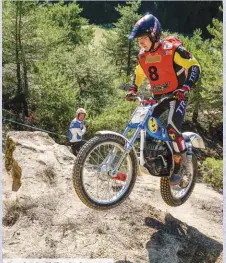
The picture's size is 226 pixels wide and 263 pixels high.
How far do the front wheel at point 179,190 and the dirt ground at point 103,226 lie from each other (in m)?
0.31

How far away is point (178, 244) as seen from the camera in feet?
19.1

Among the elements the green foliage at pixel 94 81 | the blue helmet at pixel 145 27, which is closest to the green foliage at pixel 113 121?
the green foliage at pixel 94 81

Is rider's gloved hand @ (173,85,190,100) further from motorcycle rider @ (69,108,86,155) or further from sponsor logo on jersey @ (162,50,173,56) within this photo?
motorcycle rider @ (69,108,86,155)

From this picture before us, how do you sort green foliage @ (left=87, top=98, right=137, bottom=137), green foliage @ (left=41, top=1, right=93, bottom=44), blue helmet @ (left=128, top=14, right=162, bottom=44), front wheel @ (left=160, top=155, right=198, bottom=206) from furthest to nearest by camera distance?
green foliage @ (left=41, top=1, right=93, bottom=44), green foliage @ (left=87, top=98, right=137, bottom=137), front wheel @ (left=160, top=155, right=198, bottom=206), blue helmet @ (left=128, top=14, right=162, bottom=44)

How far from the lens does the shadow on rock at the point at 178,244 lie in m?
5.48

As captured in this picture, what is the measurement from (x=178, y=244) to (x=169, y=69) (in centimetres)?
268

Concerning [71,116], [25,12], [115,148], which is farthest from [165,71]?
[25,12]

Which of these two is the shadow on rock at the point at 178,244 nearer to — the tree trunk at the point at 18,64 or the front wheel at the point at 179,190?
the front wheel at the point at 179,190

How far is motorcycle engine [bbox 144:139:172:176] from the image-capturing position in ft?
18.7

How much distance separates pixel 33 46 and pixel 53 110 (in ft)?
19.1

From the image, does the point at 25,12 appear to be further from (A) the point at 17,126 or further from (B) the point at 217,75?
(B) the point at 217,75

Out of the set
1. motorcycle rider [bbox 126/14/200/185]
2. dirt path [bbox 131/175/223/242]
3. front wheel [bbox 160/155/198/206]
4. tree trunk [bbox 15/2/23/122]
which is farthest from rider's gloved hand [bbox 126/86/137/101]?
tree trunk [bbox 15/2/23/122]

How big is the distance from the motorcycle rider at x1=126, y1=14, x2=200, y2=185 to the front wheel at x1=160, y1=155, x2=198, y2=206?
584 mm

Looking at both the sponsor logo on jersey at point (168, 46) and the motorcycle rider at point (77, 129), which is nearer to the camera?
the sponsor logo on jersey at point (168, 46)
